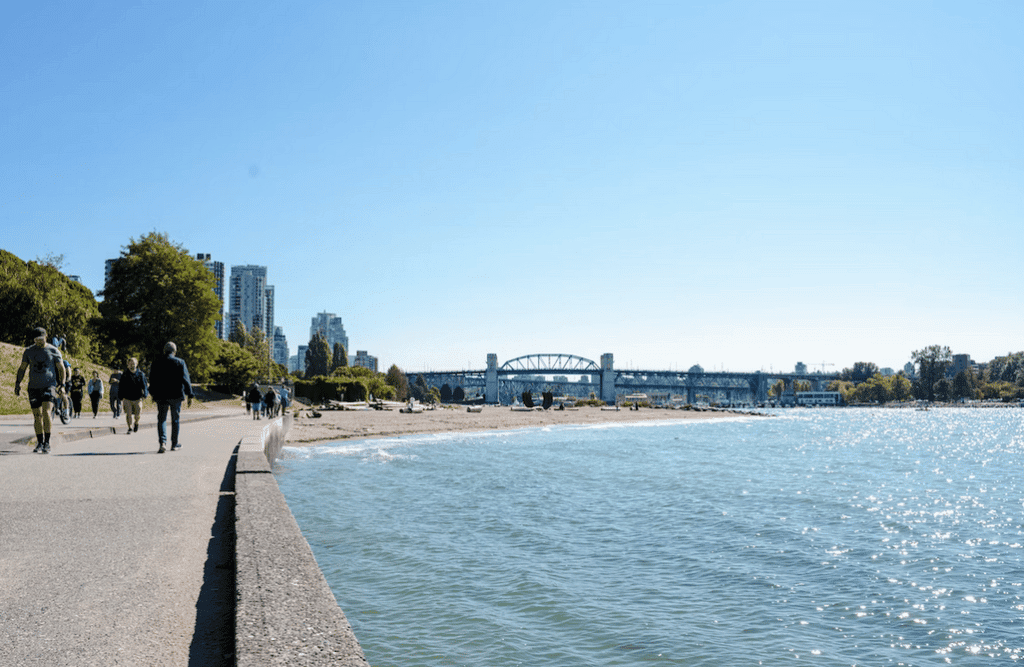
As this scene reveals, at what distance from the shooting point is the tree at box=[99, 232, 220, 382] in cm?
5059

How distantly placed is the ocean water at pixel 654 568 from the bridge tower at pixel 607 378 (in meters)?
165

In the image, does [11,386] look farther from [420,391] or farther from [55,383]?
[420,391]

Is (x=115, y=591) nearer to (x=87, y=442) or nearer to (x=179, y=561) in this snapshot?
(x=179, y=561)

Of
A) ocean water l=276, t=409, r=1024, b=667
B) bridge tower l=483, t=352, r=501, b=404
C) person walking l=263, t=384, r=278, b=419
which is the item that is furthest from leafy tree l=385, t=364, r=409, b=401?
ocean water l=276, t=409, r=1024, b=667

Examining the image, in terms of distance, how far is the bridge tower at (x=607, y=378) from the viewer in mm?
186250

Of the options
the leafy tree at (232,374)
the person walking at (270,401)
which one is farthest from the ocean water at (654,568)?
the leafy tree at (232,374)

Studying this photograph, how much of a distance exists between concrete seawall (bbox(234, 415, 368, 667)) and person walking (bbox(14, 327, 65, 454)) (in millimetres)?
9034

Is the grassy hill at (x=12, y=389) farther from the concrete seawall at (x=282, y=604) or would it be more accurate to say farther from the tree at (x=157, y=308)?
the concrete seawall at (x=282, y=604)

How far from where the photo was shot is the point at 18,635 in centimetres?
395

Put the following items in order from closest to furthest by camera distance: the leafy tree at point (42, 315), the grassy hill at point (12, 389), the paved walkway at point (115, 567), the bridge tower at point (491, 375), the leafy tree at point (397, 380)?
the paved walkway at point (115, 567) → the grassy hill at point (12, 389) → the leafy tree at point (42, 315) → the leafy tree at point (397, 380) → the bridge tower at point (491, 375)

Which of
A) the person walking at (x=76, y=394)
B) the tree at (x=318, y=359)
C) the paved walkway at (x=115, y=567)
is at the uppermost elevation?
the tree at (x=318, y=359)

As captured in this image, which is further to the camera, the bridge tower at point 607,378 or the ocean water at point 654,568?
the bridge tower at point 607,378

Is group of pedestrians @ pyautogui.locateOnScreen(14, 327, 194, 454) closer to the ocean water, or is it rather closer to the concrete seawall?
the ocean water

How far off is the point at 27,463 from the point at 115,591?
8833 mm
